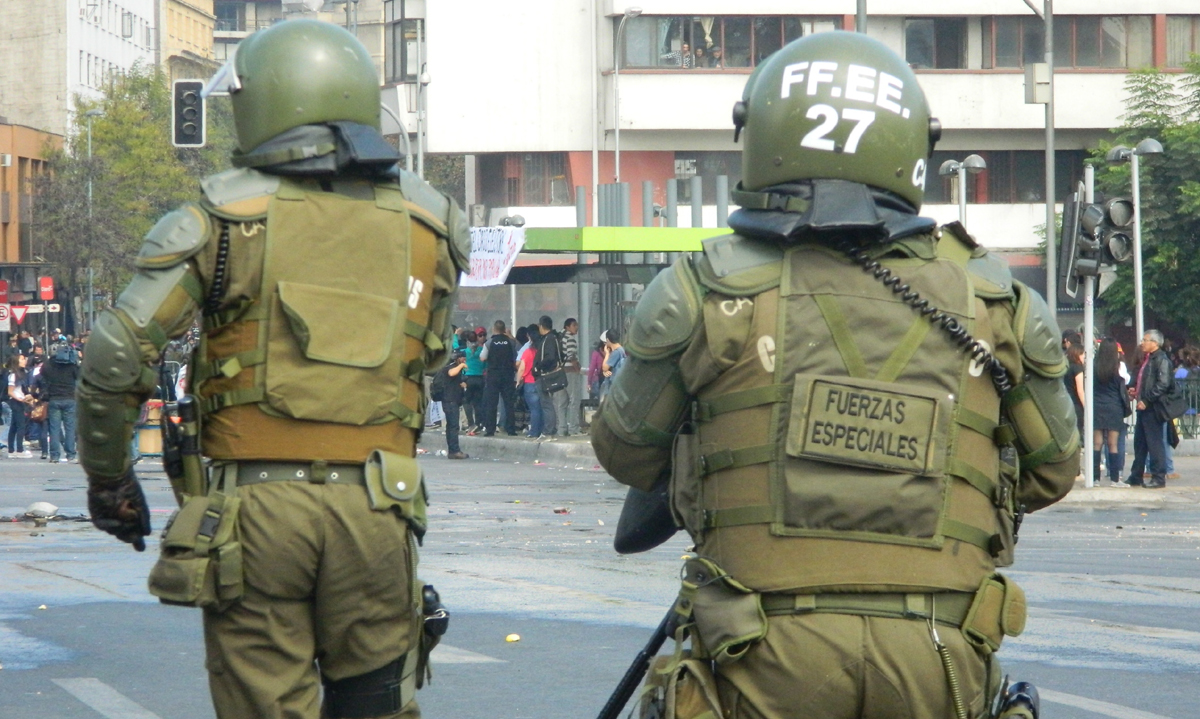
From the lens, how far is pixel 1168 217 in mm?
42719

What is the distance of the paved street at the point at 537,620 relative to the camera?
Answer: 6.78 meters

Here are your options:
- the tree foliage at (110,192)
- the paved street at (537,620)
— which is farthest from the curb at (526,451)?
the tree foliage at (110,192)

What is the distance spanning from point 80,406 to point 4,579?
23.1ft

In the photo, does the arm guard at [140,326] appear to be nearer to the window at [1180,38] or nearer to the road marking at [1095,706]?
the road marking at [1095,706]

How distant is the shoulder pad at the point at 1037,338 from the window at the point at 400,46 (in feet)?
186

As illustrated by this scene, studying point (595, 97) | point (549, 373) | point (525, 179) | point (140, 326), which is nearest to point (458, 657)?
point (140, 326)

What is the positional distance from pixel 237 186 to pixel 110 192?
221ft

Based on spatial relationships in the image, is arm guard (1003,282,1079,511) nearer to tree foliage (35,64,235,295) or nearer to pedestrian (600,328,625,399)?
pedestrian (600,328,625,399)

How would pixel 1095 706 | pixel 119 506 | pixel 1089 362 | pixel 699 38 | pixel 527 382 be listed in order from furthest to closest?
pixel 699 38 → pixel 527 382 → pixel 1089 362 → pixel 1095 706 → pixel 119 506

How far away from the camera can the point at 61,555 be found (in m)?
11.8

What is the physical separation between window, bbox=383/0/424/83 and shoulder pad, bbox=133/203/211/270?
5599 cm

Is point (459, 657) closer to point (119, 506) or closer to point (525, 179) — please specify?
point (119, 506)

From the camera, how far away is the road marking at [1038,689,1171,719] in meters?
6.46

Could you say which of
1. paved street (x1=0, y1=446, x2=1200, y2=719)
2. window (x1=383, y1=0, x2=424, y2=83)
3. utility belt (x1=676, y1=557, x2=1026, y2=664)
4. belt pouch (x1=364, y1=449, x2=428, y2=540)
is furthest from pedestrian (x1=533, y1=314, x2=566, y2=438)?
window (x1=383, y1=0, x2=424, y2=83)
